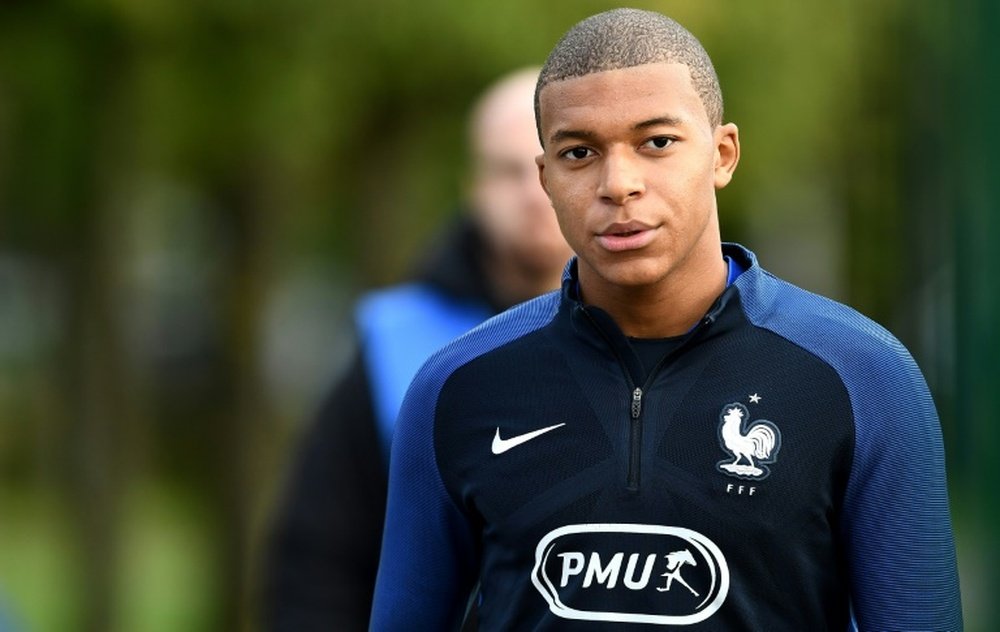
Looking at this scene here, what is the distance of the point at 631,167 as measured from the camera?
9.59 feet

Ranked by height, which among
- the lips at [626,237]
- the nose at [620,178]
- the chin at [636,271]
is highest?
the nose at [620,178]

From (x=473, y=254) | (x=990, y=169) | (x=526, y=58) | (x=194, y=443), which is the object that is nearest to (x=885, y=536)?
(x=990, y=169)

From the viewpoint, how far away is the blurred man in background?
→ 4.96 metres

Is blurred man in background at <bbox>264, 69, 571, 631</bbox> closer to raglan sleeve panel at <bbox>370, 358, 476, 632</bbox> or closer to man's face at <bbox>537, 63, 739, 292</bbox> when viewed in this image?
raglan sleeve panel at <bbox>370, 358, 476, 632</bbox>

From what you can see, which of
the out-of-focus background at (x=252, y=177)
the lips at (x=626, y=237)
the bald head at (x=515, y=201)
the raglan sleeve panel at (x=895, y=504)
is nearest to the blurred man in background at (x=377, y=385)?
the bald head at (x=515, y=201)

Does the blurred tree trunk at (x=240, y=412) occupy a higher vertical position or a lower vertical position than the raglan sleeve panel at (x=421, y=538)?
lower

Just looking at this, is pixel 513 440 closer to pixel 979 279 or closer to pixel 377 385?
pixel 377 385

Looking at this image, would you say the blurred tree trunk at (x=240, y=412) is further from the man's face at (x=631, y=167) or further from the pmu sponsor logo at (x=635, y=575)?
the pmu sponsor logo at (x=635, y=575)

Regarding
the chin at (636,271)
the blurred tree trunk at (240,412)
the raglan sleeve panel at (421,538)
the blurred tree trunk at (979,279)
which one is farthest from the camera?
the blurred tree trunk at (240,412)

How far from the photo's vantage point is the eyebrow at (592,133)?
2914mm

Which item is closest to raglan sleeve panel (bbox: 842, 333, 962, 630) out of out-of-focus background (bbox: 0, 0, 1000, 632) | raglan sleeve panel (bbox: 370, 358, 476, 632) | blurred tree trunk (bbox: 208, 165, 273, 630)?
raglan sleeve panel (bbox: 370, 358, 476, 632)

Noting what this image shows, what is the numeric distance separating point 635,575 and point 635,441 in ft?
0.69

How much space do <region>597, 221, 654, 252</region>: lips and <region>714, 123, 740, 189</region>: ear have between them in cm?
16

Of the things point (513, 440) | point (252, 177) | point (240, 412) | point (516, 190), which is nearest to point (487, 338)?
point (513, 440)
